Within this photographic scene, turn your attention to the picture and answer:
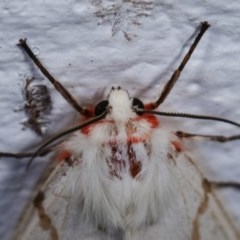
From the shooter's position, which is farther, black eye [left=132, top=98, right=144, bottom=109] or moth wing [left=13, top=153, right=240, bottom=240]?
black eye [left=132, top=98, right=144, bottom=109]

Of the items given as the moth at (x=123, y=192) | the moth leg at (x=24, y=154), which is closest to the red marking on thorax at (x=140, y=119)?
the moth at (x=123, y=192)

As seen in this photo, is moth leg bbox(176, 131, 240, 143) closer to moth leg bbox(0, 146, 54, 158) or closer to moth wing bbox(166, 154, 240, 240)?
moth wing bbox(166, 154, 240, 240)

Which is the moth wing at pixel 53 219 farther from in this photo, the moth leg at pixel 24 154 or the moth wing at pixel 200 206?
the moth wing at pixel 200 206

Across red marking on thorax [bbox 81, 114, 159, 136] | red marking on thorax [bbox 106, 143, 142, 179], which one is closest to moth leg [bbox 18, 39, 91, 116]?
red marking on thorax [bbox 81, 114, 159, 136]

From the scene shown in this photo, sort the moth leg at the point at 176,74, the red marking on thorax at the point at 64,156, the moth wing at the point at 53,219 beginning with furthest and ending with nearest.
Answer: the moth leg at the point at 176,74
the red marking on thorax at the point at 64,156
the moth wing at the point at 53,219

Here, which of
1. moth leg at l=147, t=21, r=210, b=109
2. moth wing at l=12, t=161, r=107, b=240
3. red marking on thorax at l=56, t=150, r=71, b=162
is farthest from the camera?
moth leg at l=147, t=21, r=210, b=109

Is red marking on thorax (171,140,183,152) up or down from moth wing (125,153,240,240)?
up

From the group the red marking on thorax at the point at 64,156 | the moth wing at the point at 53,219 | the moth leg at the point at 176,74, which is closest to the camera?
the moth wing at the point at 53,219

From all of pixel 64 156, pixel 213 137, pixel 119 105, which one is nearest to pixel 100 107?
pixel 119 105
